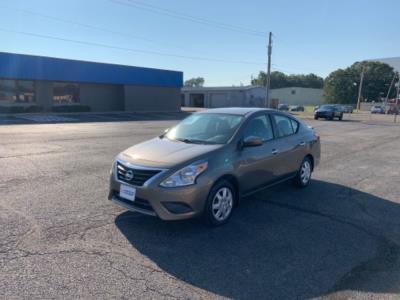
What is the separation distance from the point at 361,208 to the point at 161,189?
3.57 metres

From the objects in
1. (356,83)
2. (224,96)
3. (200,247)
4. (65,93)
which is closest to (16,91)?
(65,93)

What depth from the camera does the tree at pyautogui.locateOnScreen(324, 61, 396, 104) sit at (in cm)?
9281

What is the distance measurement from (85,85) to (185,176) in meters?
32.8

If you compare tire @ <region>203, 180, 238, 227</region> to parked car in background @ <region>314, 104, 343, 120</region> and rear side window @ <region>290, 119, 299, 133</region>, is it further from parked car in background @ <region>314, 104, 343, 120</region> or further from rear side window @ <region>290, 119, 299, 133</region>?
parked car in background @ <region>314, 104, 343, 120</region>

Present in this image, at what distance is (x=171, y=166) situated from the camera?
4.42 m

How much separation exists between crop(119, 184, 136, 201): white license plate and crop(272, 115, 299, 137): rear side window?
9.60 feet

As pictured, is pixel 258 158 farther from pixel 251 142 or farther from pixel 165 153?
pixel 165 153

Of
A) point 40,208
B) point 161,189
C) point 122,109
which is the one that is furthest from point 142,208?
point 122,109

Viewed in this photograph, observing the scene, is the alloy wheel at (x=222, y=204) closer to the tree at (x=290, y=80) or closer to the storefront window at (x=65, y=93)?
the storefront window at (x=65, y=93)

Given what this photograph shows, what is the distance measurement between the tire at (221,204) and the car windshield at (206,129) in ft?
2.27

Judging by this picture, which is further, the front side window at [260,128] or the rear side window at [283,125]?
the rear side window at [283,125]

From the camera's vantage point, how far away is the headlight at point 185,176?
434 centimetres

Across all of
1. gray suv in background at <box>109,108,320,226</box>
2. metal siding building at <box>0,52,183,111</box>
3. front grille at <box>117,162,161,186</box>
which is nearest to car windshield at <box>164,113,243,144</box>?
gray suv in background at <box>109,108,320,226</box>

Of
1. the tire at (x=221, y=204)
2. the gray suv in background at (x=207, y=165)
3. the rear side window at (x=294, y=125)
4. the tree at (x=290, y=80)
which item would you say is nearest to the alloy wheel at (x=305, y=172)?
the gray suv in background at (x=207, y=165)
